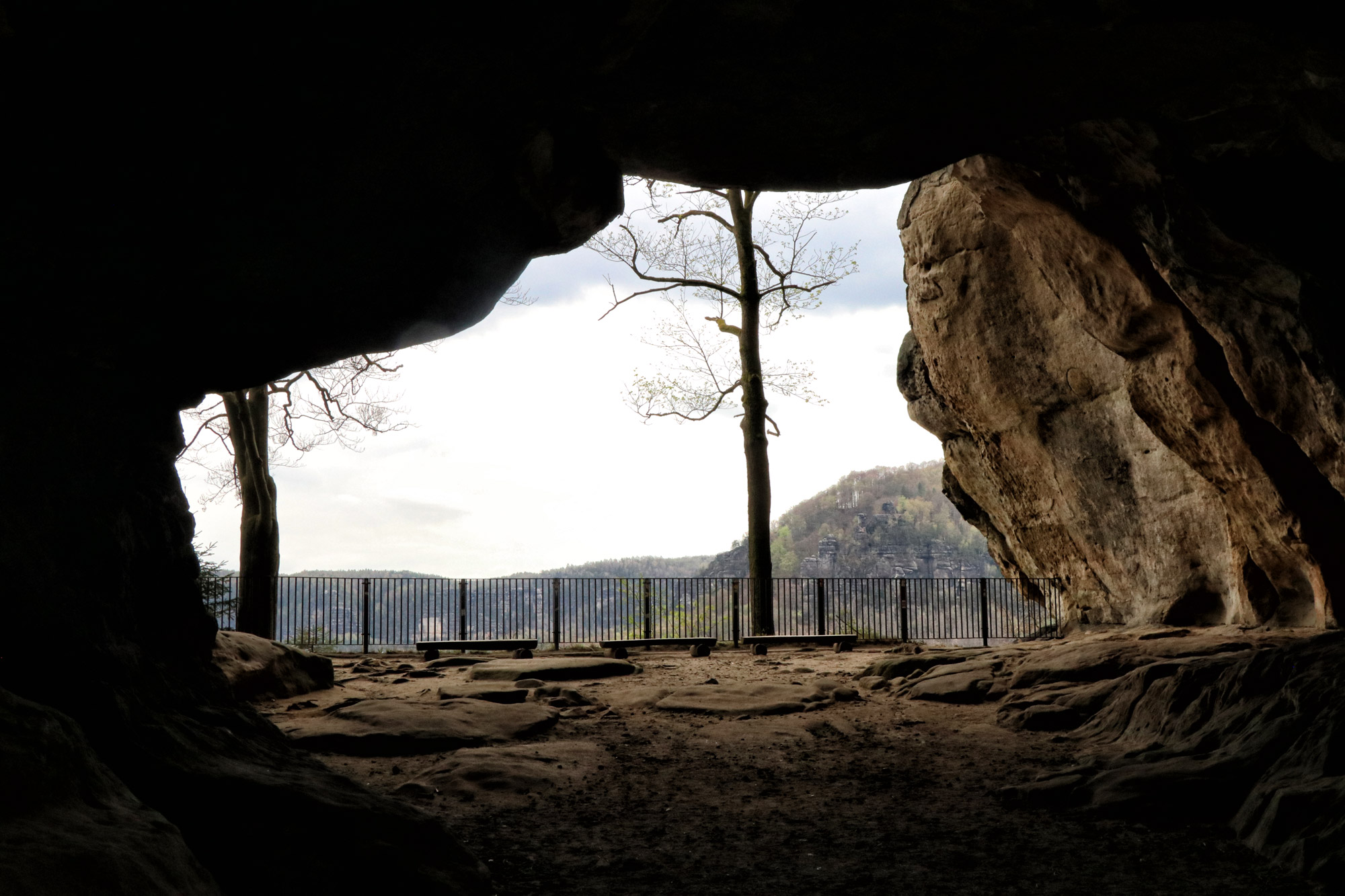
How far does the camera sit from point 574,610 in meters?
18.6

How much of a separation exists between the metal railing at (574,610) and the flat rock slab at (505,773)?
9.67m

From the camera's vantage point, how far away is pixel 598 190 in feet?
18.8

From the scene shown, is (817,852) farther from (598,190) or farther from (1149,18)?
(1149,18)

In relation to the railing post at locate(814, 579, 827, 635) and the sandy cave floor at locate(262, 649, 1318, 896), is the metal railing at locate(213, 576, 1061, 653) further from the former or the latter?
the sandy cave floor at locate(262, 649, 1318, 896)

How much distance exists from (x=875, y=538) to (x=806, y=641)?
221 ft

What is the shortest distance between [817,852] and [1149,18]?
477 centimetres

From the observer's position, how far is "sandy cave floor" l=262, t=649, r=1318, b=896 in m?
3.61

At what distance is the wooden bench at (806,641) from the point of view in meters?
14.3

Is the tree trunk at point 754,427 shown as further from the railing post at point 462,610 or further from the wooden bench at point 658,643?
the railing post at point 462,610

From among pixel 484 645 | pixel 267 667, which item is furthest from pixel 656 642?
pixel 267 667

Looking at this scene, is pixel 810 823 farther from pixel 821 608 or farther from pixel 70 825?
pixel 821 608

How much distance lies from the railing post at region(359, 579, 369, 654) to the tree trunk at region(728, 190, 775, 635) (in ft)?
23.3

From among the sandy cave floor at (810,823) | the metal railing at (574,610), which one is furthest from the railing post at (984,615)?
the sandy cave floor at (810,823)

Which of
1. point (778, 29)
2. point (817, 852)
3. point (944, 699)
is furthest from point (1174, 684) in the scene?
point (778, 29)
